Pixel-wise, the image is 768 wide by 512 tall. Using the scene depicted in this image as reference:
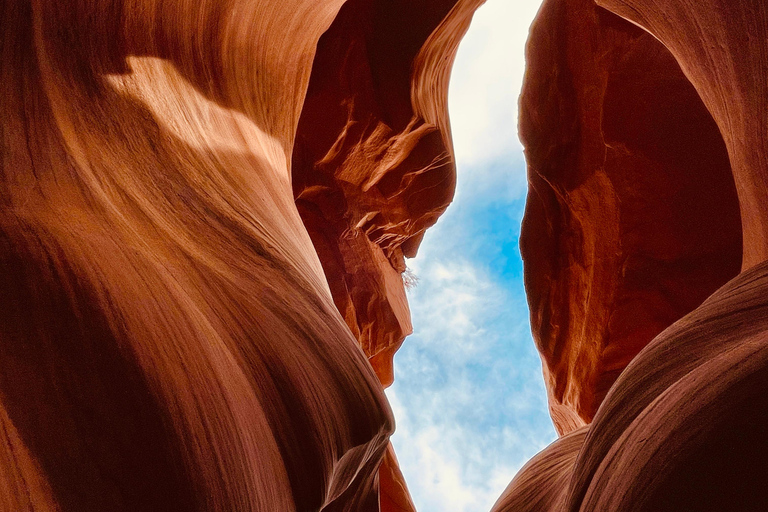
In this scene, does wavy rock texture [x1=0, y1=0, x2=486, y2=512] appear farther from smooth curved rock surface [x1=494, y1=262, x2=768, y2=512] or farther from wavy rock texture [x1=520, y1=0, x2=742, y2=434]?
wavy rock texture [x1=520, y1=0, x2=742, y2=434]

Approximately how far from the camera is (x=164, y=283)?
2.16 metres

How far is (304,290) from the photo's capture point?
3148 millimetres

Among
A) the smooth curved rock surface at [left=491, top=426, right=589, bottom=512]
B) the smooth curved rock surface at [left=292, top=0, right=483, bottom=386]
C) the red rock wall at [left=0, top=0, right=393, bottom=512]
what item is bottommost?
the smooth curved rock surface at [left=491, top=426, right=589, bottom=512]

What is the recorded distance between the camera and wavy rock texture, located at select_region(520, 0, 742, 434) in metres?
6.75

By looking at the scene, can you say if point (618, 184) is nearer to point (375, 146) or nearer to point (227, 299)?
point (375, 146)

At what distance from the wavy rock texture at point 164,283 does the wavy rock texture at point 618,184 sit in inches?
168

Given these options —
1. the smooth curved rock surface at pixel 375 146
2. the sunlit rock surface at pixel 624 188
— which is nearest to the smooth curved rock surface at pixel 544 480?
the sunlit rock surface at pixel 624 188

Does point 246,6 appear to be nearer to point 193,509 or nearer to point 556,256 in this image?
point 193,509

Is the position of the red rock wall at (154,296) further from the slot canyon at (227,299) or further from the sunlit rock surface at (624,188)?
the sunlit rock surface at (624,188)

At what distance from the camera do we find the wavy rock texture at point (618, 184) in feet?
22.1

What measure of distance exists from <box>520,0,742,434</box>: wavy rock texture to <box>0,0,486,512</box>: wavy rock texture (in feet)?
14.0

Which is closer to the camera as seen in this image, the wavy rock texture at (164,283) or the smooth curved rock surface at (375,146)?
the wavy rock texture at (164,283)

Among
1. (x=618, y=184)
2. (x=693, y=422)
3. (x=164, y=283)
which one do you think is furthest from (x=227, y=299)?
(x=618, y=184)

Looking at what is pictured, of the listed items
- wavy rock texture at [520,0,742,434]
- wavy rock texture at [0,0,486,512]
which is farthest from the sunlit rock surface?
wavy rock texture at [0,0,486,512]
